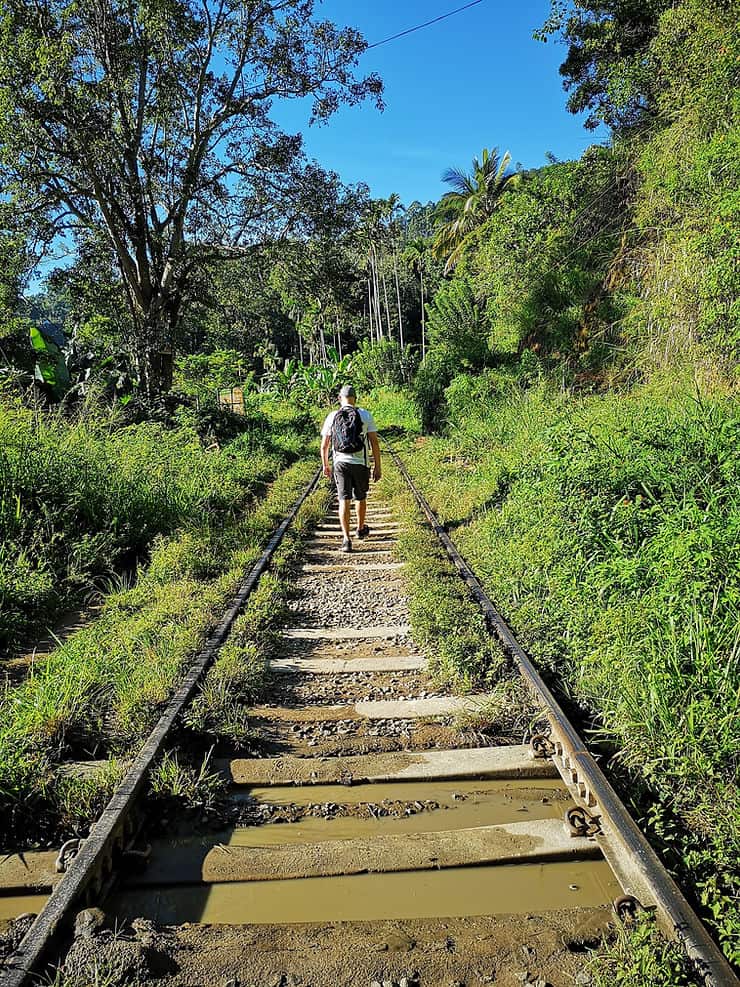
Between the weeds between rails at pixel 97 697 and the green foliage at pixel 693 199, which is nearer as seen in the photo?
the weeds between rails at pixel 97 697

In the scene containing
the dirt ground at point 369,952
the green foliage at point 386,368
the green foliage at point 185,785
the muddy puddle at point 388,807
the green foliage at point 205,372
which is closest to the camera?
the dirt ground at point 369,952

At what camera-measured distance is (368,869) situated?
8.71 feet

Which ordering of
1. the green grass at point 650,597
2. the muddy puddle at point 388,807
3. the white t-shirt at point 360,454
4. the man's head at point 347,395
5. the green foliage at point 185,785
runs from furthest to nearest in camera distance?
the white t-shirt at point 360,454, the man's head at point 347,395, the green foliage at point 185,785, the muddy puddle at point 388,807, the green grass at point 650,597

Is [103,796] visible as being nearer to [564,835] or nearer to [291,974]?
[291,974]

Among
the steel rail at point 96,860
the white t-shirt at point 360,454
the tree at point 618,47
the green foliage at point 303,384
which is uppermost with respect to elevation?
the tree at point 618,47

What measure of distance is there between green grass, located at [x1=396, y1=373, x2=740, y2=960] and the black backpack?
174 cm

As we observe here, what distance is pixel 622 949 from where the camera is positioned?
6.97ft

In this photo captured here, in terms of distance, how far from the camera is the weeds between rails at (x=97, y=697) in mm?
3000

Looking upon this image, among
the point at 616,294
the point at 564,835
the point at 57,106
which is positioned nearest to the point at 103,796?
the point at 564,835

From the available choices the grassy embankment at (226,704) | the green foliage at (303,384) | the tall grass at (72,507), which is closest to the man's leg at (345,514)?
the grassy embankment at (226,704)

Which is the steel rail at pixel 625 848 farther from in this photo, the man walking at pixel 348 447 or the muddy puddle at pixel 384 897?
the man walking at pixel 348 447

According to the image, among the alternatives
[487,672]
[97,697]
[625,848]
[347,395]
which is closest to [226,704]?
[97,697]

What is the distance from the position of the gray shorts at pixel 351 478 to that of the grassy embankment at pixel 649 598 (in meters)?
1.53

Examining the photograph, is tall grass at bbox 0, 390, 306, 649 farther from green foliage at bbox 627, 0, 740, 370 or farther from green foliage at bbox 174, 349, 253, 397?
green foliage at bbox 174, 349, 253, 397
